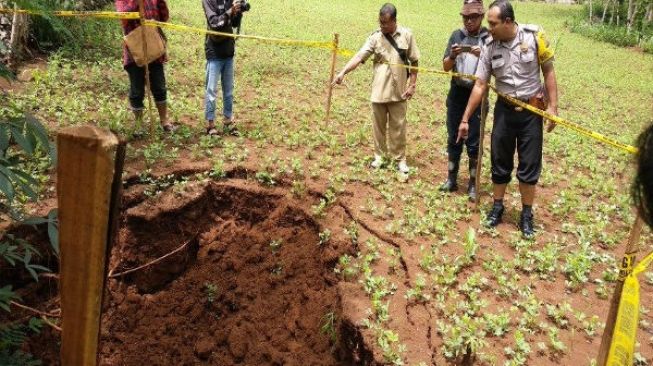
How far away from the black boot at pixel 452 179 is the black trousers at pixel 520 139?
2.40 feet

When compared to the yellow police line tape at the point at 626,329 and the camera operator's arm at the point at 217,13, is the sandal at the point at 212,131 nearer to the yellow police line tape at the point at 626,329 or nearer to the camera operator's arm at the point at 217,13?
the camera operator's arm at the point at 217,13

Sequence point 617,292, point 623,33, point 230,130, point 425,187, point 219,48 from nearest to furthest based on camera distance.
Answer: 1. point 617,292
2. point 425,187
3. point 219,48
4. point 230,130
5. point 623,33

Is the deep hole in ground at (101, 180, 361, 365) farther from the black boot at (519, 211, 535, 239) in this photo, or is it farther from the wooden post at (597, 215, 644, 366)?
the wooden post at (597, 215, 644, 366)

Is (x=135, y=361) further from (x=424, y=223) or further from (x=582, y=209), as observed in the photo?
(x=582, y=209)

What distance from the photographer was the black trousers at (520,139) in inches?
173

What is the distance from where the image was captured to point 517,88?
4.39m

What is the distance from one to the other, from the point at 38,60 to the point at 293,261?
5407 mm

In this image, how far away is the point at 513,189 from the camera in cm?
577

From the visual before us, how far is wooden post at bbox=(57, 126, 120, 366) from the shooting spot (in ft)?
3.44

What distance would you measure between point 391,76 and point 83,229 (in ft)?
15.2

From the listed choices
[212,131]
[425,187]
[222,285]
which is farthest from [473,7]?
[222,285]

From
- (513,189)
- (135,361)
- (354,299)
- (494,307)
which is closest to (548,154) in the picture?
(513,189)

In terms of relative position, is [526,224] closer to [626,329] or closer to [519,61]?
[519,61]

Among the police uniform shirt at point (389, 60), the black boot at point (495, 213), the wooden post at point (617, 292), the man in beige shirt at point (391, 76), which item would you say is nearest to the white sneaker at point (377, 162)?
the man in beige shirt at point (391, 76)
